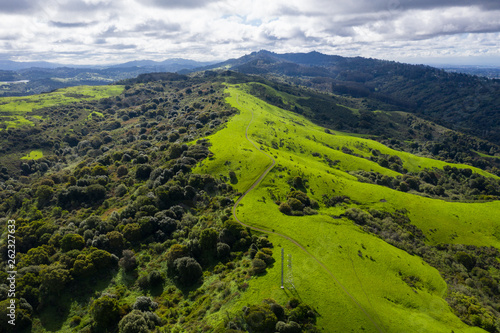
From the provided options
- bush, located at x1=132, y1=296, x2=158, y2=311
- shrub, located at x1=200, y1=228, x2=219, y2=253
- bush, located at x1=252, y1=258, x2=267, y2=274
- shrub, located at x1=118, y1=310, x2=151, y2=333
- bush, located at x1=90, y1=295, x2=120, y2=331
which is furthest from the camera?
shrub, located at x1=200, y1=228, x2=219, y2=253

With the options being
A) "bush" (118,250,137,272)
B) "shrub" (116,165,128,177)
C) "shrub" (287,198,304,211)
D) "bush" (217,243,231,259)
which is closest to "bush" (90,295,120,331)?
"bush" (118,250,137,272)

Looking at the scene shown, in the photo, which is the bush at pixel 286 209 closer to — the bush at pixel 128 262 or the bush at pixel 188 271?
the bush at pixel 188 271

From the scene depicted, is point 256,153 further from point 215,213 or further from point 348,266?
point 348,266

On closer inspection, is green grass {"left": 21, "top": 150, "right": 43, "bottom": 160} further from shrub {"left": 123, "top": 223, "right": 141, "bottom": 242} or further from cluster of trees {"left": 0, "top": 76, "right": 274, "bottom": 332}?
shrub {"left": 123, "top": 223, "right": 141, "bottom": 242}

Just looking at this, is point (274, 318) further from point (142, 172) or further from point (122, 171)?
point (122, 171)

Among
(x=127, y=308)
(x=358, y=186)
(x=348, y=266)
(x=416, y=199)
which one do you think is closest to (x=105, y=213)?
(x=127, y=308)

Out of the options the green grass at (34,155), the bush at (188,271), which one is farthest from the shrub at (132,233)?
the green grass at (34,155)
